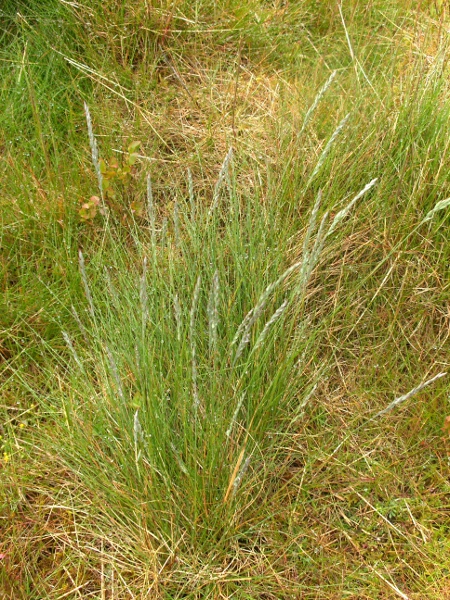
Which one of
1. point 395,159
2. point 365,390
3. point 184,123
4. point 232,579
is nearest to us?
point 232,579

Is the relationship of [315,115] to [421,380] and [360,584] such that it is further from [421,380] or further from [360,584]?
[360,584]

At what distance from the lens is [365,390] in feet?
7.09

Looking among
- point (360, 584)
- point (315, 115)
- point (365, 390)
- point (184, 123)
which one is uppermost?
point (315, 115)

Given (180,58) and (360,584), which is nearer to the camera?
(360,584)

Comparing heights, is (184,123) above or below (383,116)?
below

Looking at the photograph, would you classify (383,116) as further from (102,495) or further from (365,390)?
(102,495)

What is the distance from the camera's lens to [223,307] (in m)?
1.99

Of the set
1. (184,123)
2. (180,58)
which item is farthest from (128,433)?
(180,58)

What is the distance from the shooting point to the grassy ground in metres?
1.75

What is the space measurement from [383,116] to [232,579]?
5.64 feet

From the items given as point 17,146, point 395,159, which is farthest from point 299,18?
point 17,146

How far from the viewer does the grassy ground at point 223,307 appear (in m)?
1.75

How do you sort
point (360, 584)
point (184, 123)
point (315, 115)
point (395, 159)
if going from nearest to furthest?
point (360, 584) < point (395, 159) < point (315, 115) < point (184, 123)

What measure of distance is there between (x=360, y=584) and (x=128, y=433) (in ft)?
2.43
